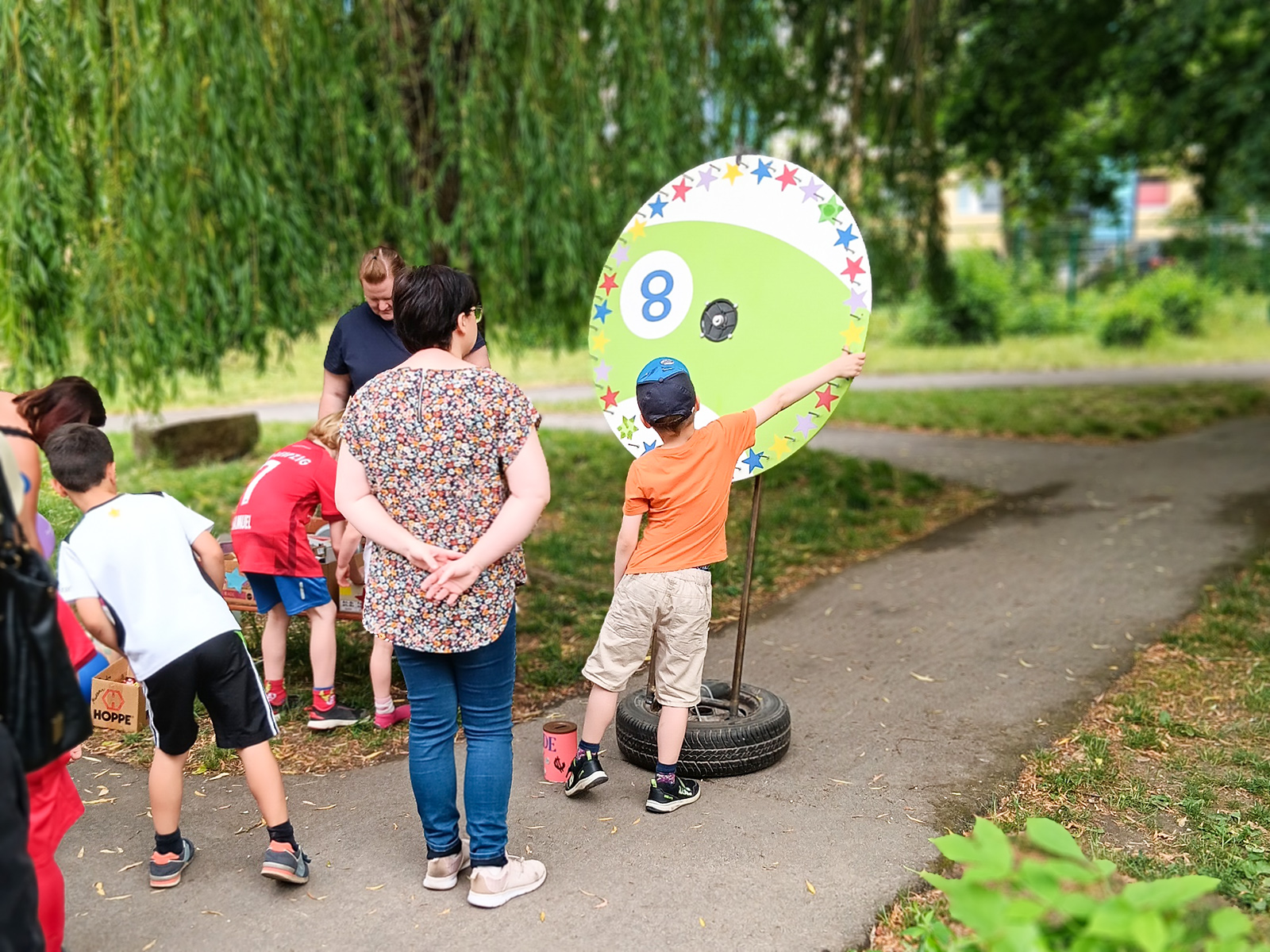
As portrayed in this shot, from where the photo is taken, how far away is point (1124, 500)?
9133 millimetres

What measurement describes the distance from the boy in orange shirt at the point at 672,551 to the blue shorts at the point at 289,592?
126 cm

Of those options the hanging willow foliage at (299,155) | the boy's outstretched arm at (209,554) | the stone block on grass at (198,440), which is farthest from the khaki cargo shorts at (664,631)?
the stone block on grass at (198,440)

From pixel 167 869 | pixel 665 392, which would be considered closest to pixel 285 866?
pixel 167 869

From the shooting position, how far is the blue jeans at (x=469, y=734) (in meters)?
3.21

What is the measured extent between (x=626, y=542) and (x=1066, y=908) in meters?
1.87

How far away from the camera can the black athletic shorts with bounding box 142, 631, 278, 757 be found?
319 cm

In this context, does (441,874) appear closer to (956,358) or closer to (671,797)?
(671,797)

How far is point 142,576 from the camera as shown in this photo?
123 inches

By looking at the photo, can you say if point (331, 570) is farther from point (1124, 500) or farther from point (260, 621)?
point (1124, 500)

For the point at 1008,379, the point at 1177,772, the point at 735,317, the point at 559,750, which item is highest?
the point at 735,317

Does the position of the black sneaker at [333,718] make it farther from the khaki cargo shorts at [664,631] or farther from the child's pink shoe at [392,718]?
the khaki cargo shorts at [664,631]

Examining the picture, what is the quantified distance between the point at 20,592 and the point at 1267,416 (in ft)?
46.1

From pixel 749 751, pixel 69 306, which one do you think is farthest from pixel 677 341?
pixel 69 306

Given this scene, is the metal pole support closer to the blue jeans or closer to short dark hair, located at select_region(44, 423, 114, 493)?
the blue jeans
